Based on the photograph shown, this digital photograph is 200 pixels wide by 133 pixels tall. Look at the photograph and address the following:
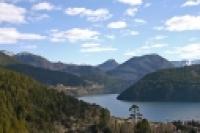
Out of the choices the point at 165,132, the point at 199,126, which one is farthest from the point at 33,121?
the point at 199,126

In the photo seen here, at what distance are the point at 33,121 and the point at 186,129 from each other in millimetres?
63679

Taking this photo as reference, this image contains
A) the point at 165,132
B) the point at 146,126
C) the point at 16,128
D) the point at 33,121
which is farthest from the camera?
the point at 33,121

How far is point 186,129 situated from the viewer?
18325 centimetres

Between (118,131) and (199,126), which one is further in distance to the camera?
(199,126)

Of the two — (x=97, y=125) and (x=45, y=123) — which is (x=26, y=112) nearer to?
(x=45, y=123)

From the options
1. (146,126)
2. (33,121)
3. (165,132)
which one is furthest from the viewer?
(33,121)

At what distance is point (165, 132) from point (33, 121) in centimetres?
5506

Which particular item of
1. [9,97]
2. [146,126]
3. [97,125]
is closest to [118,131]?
[97,125]

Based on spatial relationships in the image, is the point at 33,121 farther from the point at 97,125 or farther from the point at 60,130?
the point at 97,125

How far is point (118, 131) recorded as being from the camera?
176 m

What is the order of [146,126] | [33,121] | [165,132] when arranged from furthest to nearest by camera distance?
[33,121] < [165,132] < [146,126]

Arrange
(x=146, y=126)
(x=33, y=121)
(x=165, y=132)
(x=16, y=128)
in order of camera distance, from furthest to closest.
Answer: (x=33, y=121) → (x=165, y=132) → (x=146, y=126) → (x=16, y=128)

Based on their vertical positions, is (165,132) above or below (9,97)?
below

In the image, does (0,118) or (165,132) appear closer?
(0,118)
